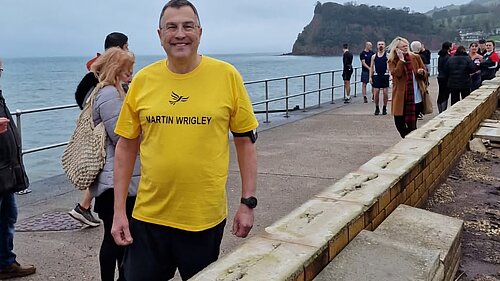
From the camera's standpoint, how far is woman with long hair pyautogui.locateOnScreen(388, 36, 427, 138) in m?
7.05

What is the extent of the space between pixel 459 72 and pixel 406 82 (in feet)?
13.6

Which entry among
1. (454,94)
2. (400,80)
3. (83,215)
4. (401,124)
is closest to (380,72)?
(454,94)

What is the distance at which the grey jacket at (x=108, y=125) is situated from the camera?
325 centimetres

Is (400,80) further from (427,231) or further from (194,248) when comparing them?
(194,248)

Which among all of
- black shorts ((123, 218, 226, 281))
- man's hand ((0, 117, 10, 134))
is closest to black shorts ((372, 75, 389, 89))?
man's hand ((0, 117, 10, 134))

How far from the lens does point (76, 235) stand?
4832 mm

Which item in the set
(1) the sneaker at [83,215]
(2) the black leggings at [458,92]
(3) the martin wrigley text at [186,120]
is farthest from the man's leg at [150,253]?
(2) the black leggings at [458,92]

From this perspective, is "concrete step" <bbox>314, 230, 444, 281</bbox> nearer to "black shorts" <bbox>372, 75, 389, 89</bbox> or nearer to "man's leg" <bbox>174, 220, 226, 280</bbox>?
"man's leg" <bbox>174, 220, 226, 280</bbox>

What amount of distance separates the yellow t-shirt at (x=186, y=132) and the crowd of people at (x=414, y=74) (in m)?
4.91

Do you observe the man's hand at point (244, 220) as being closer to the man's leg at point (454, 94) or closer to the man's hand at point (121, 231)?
the man's hand at point (121, 231)

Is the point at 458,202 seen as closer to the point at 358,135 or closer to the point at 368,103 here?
the point at 358,135

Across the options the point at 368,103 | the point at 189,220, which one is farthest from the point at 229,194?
the point at 368,103

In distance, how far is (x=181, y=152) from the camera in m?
2.46

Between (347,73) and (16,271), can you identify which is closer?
(16,271)
